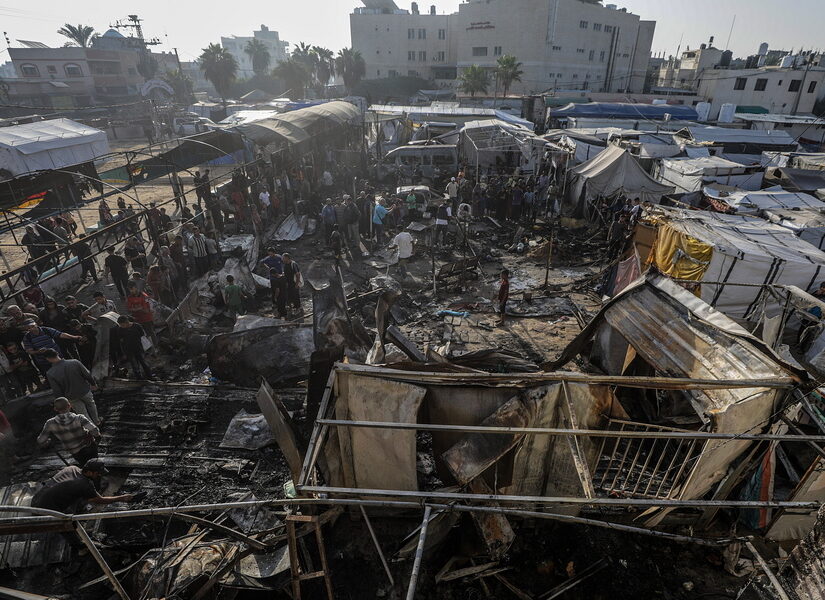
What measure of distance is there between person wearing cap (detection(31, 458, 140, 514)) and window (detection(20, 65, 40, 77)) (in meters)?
66.4

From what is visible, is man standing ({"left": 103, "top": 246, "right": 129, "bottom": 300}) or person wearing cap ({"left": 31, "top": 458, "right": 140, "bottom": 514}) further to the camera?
man standing ({"left": 103, "top": 246, "right": 129, "bottom": 300})

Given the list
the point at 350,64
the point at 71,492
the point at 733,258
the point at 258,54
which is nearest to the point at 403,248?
the point at 733,258

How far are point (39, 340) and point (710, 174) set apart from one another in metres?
20.5

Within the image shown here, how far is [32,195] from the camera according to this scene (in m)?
13.5

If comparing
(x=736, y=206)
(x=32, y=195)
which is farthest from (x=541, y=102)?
(x=32, y=195)

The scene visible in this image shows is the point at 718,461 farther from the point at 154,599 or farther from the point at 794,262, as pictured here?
the point at 794,262

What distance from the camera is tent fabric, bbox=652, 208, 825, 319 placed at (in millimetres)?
8609

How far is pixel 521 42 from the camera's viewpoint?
5241cm

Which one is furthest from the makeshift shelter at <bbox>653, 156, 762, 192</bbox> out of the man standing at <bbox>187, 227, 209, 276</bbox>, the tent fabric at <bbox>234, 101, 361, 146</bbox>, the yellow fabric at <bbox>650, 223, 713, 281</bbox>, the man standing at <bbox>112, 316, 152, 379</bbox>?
the man standing at <bbox>112, 316, 152, 379</bbox>

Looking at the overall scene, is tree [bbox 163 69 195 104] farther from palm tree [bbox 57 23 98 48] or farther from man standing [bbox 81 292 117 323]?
man standing [bbox 81 292 117 323]

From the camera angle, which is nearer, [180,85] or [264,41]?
[180,85]

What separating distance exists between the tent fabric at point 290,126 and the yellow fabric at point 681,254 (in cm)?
1389

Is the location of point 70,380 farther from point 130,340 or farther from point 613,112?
point 613,112

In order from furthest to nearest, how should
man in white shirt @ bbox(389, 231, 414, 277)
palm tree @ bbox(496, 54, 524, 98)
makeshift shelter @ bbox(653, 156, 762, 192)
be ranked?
palm tree @ bbox(496, 54, 524, 98) < makeshift shelter @ bbox(653, 156, 762, 192) < man in white shirt @ bbox(389, 231, 414, 277)
